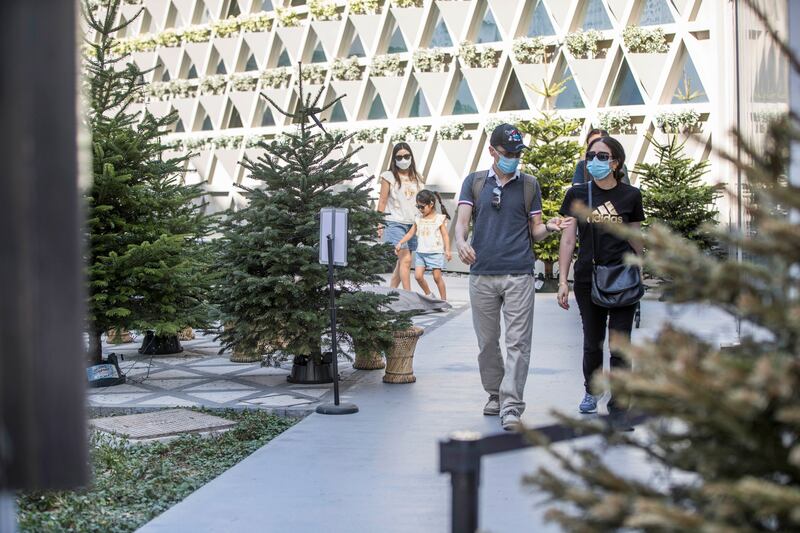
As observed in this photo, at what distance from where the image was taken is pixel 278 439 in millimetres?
7277

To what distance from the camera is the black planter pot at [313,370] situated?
32.2 feet

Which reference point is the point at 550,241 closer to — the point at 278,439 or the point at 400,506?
the point at 278,439

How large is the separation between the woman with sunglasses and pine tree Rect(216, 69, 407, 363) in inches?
163

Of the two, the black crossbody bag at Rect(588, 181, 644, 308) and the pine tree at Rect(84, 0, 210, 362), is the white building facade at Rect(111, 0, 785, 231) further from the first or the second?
the black crossbody bag at Rect(588, 181, 644, 308)

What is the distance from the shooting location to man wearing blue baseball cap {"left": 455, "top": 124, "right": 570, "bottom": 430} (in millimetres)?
7516

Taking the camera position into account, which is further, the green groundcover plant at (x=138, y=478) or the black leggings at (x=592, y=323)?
the black leggings at (x=592, y=323)

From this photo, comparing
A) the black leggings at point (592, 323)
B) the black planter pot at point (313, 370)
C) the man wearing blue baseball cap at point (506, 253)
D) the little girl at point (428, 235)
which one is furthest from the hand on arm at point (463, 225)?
the little girl at point (428, 235)

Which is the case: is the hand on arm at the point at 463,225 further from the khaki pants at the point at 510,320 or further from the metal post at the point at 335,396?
the metal post at the point at 335,396

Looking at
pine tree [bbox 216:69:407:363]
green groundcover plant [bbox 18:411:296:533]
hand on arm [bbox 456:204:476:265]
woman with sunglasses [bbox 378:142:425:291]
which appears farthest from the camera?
woman with sunglasses [bbox 378:142:425:291]

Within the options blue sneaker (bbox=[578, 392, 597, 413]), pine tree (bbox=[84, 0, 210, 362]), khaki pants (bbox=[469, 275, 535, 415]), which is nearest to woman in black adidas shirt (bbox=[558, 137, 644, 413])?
blue sneaker (bbox=[578, 392, 597, 413])

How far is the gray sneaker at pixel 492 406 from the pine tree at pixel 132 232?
3.34 meters

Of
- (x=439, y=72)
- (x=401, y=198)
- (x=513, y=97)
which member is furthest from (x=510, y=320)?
(x=439, y=72)

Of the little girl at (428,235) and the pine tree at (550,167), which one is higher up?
the pine tree at (550,167)

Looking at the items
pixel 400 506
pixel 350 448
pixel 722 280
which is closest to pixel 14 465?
pixel 722 280
